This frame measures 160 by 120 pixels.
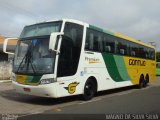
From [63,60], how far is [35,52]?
1.15 meters

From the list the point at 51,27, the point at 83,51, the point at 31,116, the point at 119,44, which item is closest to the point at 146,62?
the point at 119,44

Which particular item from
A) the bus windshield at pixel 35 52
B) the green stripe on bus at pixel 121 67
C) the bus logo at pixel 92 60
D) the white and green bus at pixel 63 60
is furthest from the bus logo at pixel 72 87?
the green stripe on bus at pixel 121 67

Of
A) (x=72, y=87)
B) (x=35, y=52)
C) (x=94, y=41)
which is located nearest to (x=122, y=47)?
(x=94, y=41)

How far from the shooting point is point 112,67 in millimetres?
16766

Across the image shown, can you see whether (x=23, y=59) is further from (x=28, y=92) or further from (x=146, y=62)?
(x=146, y=62)

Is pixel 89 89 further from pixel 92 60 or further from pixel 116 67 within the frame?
pixel 116 67

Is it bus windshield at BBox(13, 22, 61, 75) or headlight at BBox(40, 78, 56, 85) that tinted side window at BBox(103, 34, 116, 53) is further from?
headlight at BBox(40, 78, 56, 85)

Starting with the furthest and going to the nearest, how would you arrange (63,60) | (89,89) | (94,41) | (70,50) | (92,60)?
(94,41) < (92,60) < (89,89) < (70,50) < (63,60)

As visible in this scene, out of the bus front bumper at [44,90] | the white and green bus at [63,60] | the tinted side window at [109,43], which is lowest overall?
the bus front bumper at [44,90]

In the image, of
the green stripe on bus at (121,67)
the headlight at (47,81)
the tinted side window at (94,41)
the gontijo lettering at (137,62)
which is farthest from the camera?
the gontijo lettering at (137,62)

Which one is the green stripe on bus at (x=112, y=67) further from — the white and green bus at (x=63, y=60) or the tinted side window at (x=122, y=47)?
the tinted side window at (x=122, y=47)

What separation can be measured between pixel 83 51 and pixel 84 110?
11.0ft

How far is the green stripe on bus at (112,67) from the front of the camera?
627 inches

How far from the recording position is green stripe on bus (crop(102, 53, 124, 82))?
15938 mm
